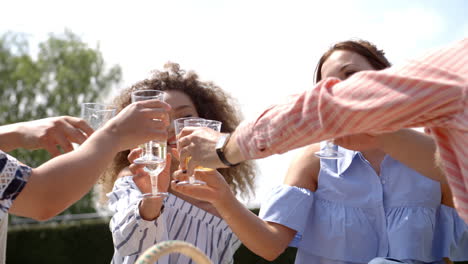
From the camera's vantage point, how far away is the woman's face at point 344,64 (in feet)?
11.8

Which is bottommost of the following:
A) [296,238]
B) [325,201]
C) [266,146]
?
[296,238]

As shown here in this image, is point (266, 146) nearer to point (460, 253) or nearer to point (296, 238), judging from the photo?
point (296, 238)

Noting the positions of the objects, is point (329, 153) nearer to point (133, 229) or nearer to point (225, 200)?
point (225, 200)

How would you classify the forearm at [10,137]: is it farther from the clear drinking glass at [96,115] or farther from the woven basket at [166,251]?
the woven basket at [166,251]

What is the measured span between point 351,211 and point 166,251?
1783 millimetres

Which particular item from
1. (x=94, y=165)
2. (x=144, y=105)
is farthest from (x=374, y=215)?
(x=94, y=165)

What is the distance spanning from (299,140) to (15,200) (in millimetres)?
1127

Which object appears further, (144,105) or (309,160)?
(309,160)

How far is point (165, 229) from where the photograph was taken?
3617 millimetres

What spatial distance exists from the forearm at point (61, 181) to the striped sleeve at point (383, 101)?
29.6 inches

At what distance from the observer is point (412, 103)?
1.93m

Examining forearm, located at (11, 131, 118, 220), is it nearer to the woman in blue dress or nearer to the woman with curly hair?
the woman in blue dress

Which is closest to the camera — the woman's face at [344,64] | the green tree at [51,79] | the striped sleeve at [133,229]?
the striped sleeve at [133,229]

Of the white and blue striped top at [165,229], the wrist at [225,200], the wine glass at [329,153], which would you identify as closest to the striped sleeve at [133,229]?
the white and blue striped top at [165,229]
